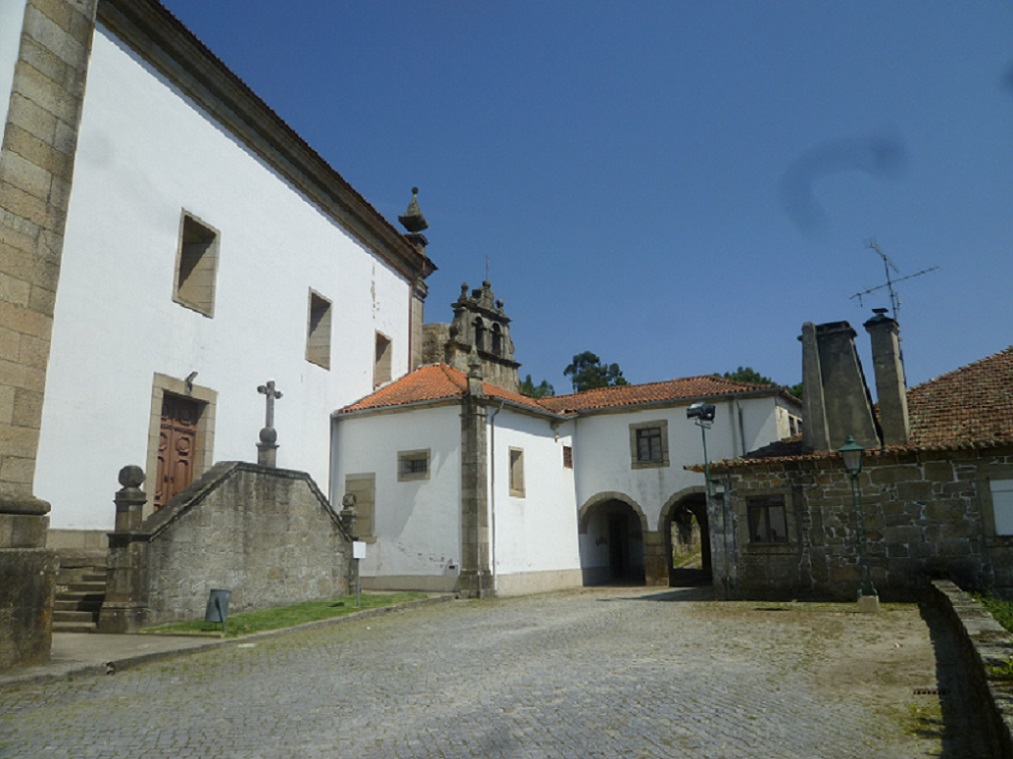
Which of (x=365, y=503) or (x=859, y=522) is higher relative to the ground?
(x=365, y=503)

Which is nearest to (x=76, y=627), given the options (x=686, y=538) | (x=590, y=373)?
(x=686, y=538)

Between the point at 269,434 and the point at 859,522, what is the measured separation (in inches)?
460

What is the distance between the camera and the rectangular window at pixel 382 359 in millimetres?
22922

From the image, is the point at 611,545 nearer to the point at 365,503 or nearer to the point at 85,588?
the point at 365,503

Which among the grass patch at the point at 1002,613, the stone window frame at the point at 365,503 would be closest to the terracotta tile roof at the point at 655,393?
the stone window frame at the point at 365,503

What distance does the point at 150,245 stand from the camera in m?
14.1

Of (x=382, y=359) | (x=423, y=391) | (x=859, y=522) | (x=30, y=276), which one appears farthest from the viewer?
(x=382, y=359)

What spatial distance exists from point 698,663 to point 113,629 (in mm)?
7713

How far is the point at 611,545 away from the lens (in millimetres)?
25688

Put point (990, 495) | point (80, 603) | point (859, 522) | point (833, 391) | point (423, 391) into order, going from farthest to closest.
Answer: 1. point (423, 391)
2. point (833, 391)
3. point (859, 522)
4. point (990, 495)
5. point (80, 603)

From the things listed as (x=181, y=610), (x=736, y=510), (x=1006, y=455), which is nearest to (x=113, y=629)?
(x=181, y=610)

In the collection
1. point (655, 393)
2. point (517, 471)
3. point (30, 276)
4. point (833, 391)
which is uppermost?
point (655, 393)

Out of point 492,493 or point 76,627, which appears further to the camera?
point 492,493

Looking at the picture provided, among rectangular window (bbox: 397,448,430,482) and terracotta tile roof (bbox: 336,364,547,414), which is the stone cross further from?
rectangular window (bbox: 397,448,430,482)
